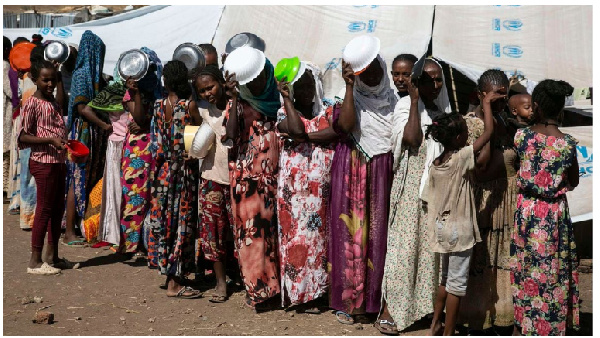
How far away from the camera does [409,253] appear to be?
466 cm

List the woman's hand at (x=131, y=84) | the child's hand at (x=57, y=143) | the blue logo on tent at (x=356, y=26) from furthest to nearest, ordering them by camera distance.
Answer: the blue logo on tent at (x=356, y=26), the woman's hand at (x=131, y=84), the child's hand at (x=57, y=143)

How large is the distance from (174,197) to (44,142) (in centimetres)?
123

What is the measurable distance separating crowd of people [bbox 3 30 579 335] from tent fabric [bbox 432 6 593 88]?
6.70 feet

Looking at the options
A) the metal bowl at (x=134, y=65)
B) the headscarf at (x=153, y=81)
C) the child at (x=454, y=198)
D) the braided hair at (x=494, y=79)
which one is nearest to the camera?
the child at (x=454, y=198)

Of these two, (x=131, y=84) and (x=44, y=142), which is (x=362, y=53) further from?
(x=44, y=142)

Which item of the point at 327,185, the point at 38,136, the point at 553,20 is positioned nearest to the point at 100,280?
the point at 38,136

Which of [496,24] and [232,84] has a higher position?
[496,24]

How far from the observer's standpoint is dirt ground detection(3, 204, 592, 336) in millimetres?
4887

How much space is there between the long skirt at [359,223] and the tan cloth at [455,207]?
1.90 feet

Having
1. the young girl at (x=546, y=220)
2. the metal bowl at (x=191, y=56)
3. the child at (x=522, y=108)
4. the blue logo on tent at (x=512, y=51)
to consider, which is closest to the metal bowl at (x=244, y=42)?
the metal bowl at (x=191, y=56)


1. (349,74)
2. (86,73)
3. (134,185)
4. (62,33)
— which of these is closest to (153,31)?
(62,33)

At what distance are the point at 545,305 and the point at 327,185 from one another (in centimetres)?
167

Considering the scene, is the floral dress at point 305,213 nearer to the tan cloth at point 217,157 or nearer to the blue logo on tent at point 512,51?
the tan cloth at point 217,157

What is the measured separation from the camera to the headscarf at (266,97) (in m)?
5.14
